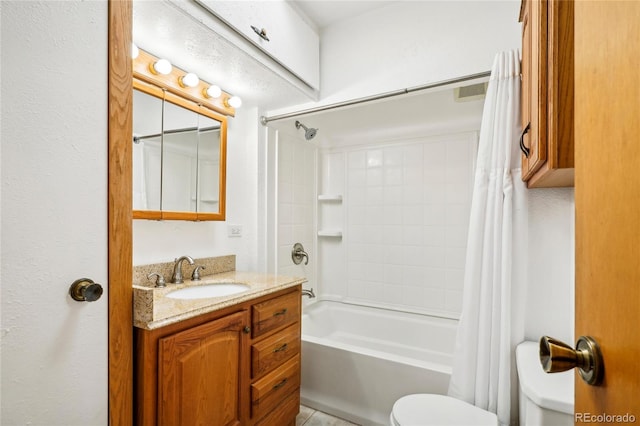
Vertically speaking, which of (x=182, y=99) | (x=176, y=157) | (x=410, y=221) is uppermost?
(x=182, y=99)

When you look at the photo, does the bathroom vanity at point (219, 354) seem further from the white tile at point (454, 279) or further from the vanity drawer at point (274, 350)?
the white tile at point (454, 279)

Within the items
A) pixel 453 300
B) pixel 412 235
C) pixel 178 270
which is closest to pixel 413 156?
pixel 412 235

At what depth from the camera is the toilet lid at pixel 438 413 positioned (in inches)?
49.8

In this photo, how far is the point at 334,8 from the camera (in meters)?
1.97

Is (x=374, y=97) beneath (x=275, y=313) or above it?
above

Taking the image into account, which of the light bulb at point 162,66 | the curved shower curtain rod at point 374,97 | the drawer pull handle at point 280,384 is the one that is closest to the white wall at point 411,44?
the curved shower curtain rod at point 374,97

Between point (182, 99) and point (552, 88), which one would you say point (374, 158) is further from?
point (552, 88)

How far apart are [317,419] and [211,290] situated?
1080 millimetres

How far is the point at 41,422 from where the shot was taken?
0.81 meters

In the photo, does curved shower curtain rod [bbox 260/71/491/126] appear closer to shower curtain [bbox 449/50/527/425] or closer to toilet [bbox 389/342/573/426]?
shower curtain [bbox 449/50/527/425]

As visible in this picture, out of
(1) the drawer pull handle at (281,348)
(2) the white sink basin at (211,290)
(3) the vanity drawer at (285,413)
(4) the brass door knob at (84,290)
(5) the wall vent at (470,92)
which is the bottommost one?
(3) the vanity drawer at (285,413)

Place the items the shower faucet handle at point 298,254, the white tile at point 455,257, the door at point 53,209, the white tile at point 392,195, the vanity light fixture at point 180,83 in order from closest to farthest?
the door at point 53,209 → the vanity light fixture at point 180,83 → the white tile at point 455,257 → the shower faucet handle at point 298,254 → the white tile at point 392,195

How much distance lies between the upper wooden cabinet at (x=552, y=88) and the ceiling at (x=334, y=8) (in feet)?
3.78

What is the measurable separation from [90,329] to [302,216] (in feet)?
6.63
